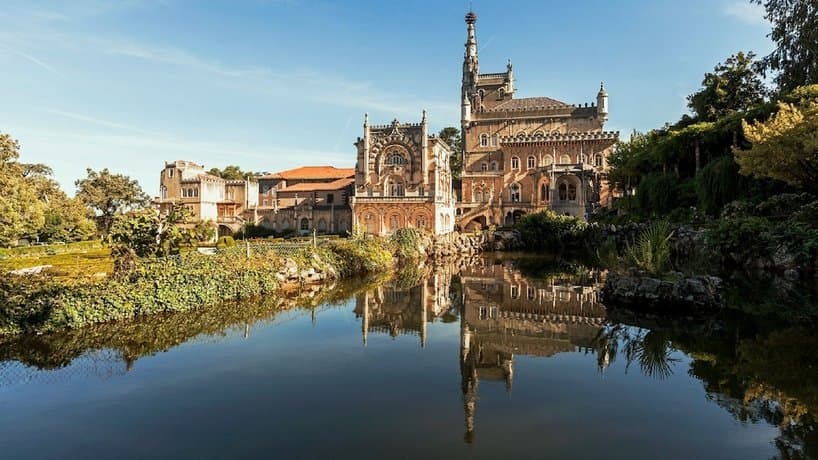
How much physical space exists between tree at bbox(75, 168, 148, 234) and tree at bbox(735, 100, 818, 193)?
51368 millimetres

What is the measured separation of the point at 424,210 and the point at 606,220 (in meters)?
14.5

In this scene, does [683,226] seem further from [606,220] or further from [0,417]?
[0,417]

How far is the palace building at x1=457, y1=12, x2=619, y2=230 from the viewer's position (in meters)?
41.9

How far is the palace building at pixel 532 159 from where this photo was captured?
41.9 m

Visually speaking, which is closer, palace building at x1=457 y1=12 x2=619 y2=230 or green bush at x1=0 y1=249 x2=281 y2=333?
green bush at x1=0 y1=249 x2=281 y2=333

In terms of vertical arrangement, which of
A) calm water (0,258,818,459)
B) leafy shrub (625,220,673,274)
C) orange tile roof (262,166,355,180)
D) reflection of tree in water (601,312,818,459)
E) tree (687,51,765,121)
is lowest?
calm water (0,258,818,459)

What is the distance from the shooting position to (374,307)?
14672 millimetres

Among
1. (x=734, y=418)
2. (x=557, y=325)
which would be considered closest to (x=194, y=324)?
(x=557, y=325)

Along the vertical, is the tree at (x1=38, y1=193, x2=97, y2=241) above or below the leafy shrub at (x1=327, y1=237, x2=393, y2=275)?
above

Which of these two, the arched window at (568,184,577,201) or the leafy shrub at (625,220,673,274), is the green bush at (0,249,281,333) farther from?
the arched window at (568,184,577,201)

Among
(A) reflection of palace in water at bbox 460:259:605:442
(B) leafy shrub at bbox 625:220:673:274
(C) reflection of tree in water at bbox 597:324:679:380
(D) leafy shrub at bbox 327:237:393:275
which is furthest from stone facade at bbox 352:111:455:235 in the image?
(C) reflection of tree in water at bbox 597:324:679:380

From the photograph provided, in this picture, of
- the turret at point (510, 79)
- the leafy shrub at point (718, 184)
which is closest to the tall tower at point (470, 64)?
the turret at point (510, 79)

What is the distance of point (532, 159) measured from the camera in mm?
44625

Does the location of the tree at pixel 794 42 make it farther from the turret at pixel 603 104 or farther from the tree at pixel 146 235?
the tree at pixel 146 235
